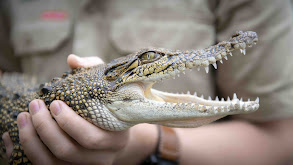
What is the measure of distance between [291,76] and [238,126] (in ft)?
1.59

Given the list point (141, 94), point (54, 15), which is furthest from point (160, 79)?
point (54, 15)

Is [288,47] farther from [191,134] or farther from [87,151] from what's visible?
[87,151]

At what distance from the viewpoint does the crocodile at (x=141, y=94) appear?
0.86m

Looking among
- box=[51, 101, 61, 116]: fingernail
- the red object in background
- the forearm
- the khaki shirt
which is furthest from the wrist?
the red object in background

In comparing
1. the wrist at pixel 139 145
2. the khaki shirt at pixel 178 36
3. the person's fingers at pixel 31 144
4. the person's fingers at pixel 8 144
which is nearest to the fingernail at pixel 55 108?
the person's fingers at pixel 31 144

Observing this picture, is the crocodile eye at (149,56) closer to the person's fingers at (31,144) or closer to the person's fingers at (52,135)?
the person's fingers at (52,135)

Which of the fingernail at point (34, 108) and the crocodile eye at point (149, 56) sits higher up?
the crocodile eye at point (149, 56)

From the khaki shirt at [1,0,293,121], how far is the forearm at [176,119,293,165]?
13 cm

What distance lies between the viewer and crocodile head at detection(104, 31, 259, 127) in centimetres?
85

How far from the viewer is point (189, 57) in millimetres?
889

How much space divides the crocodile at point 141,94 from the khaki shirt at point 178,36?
0.64 meters

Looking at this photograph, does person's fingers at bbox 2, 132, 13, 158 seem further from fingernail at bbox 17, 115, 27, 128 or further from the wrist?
the wrist

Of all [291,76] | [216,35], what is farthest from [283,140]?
[216,35]

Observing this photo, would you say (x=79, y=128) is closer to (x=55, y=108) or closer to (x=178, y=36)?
(x=55, y=108)
